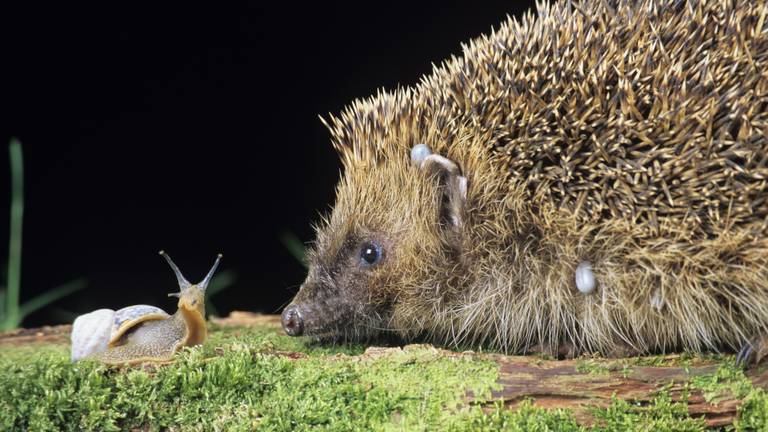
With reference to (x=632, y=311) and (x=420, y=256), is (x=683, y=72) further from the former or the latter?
(x=420, y=256)

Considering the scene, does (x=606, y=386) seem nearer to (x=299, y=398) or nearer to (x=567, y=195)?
(x=567, y=195)

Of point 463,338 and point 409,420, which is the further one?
point 463,338

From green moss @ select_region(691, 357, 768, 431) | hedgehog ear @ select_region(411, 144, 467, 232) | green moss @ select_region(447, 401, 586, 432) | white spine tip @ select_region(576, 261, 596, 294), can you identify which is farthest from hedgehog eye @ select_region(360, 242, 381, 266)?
green moss @ select_region(691, 357, 768, 431)

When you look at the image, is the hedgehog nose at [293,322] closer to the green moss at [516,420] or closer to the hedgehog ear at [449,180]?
the hedgehog ear at [449,180]

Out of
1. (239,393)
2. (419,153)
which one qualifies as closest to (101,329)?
(239,393)

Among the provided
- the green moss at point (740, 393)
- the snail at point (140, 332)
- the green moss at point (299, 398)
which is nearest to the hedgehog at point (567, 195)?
the green moss at point (740, 393)

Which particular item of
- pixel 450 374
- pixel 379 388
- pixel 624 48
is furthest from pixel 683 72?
pixel 379 388

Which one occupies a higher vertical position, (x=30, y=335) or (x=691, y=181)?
(x=691, y=181)
